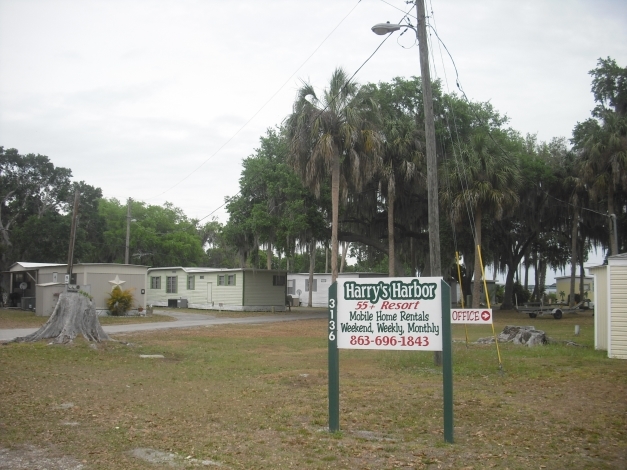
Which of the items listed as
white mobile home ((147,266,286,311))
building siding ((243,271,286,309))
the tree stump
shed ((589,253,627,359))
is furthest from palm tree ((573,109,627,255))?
the tree stump

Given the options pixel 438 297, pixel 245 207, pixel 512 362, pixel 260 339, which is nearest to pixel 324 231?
pixel 245 207

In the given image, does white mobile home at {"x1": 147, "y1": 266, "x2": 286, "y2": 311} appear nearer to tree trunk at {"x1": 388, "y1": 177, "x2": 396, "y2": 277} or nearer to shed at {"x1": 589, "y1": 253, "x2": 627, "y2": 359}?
tree trunk at {"x1": 388, "y1": 177, "x2": 396, "y2": 277}

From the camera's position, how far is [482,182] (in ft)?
98.7

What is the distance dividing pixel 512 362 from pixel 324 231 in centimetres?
2295

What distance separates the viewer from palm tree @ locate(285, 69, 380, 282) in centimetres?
2922

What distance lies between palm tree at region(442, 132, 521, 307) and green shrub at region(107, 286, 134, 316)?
1676 centimetres

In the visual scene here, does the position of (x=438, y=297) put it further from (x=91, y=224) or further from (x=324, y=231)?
(x=91, y=224)

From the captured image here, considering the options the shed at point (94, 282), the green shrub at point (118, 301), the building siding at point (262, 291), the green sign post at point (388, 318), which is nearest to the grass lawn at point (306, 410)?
the green sign post at point (388, 318)

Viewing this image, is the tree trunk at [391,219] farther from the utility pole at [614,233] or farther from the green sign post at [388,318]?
the green sign post at [388,318]

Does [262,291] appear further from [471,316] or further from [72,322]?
[471,316]

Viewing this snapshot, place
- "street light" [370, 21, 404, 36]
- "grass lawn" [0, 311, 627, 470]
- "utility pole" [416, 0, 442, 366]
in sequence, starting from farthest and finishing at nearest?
1. "utility pole" [416, 0, 442, 366]
2. "street light" [370, 21, 404, 36]
3. "grass lawn" [0, 311, 627, 470]

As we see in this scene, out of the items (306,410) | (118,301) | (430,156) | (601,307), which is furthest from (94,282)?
(306,410)

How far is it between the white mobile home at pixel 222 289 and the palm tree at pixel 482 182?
13908 millimetres

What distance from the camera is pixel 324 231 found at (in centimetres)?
3612
